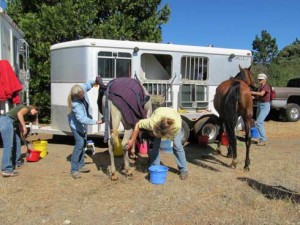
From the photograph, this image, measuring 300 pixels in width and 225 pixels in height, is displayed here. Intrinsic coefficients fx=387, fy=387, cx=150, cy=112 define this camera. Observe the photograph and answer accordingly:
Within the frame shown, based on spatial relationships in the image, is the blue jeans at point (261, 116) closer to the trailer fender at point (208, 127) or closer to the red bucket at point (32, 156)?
the trailer fender at point (208, 127)

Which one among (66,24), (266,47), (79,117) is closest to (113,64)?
(79,117)

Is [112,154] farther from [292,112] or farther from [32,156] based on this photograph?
[292,112]

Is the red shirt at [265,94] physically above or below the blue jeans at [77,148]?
above

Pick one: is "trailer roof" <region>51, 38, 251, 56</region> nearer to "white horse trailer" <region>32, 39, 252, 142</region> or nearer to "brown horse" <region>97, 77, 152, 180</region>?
"white horse trailer" <region>32, 39, 252, 142</region>

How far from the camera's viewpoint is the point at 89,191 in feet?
19.6

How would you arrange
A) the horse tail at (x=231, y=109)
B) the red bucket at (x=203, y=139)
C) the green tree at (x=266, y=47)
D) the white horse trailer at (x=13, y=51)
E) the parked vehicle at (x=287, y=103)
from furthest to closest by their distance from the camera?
the green tree at (x=266, y=47), the parked vehicle at (x=287, y=103), the red bucket at (x=203, y=139), the white horse trailer at (x=13, y=51), the horse tail at (x=231, y=109)

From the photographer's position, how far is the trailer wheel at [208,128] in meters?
9.91

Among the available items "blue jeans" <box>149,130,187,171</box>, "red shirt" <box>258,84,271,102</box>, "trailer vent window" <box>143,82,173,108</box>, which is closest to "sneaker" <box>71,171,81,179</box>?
"blue jeans" <box>149,130,187,171</box>

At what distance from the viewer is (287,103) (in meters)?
16.1

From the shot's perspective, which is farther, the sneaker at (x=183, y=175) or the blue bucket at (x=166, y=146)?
the blue bucket at (x=166, y=146)

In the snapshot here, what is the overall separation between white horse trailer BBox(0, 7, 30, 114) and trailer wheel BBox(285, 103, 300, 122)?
10315 millimetres

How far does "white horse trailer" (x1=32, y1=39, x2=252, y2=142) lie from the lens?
9.02 metres

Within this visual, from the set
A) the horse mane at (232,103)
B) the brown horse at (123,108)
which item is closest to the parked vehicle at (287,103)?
the horse mane at (232,103)

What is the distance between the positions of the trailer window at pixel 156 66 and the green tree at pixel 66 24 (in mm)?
4261
